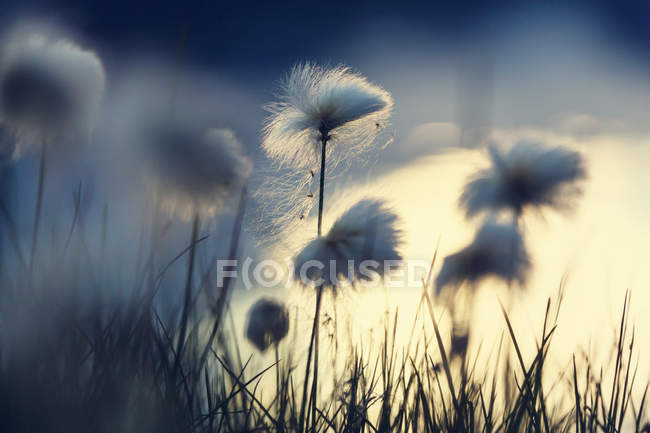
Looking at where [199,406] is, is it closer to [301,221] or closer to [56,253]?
[56,253]

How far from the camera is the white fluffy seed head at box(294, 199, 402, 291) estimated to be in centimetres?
156

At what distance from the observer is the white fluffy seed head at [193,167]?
109cm

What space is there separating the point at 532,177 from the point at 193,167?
1.61m

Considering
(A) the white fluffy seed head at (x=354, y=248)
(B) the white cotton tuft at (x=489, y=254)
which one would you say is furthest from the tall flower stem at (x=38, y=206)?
(B) the white cotton tuft at (x=489, y=254)

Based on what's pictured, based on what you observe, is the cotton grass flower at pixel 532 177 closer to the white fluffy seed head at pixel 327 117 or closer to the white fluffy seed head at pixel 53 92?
the white fluffy seed head at pixel 327 117

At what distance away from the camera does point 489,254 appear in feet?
7.73

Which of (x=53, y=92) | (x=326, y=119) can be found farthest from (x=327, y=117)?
(x=53, y=92)

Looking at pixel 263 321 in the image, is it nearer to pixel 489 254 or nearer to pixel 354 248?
pixel 354 248

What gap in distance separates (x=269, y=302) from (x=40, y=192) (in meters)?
1.05

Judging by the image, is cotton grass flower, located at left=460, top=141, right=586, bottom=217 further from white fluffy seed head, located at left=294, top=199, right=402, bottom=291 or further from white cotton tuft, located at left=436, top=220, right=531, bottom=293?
white fluffy seed head, located at left=294, top=199, right=402, bottom=291

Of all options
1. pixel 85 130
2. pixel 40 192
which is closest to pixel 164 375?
pixel 40 192

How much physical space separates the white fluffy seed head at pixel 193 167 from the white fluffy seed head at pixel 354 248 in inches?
12.9

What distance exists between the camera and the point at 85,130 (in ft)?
4.43

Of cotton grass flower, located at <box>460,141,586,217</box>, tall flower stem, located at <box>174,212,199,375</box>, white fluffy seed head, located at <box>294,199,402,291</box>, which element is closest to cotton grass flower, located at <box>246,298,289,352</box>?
white fluffy seed head, located at <box>294,199,402,291</box>
